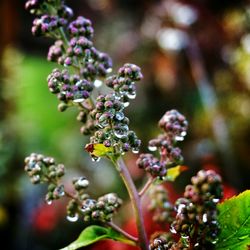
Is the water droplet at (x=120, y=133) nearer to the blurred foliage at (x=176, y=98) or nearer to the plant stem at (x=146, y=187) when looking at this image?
the plant stem at (x=146, y=187)

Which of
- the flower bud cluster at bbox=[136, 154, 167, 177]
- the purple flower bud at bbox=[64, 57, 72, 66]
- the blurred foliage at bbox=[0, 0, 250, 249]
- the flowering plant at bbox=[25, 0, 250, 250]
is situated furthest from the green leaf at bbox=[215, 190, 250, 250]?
the blurred foliage at bbox=[0, 0, 250, 249]

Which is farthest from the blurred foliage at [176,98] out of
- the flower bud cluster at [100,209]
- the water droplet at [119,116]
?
the water droplet at [119,116]

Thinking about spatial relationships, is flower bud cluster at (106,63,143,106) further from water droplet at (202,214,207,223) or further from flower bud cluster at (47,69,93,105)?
water droplet at (202,214,207,223)

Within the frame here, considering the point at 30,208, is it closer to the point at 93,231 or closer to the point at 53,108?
the point at 93,231

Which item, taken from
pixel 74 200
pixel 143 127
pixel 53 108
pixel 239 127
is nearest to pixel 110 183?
pixel 143 127

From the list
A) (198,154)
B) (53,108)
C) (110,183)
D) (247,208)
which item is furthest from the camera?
(53,108)

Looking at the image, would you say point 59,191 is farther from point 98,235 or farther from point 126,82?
point 126,82
